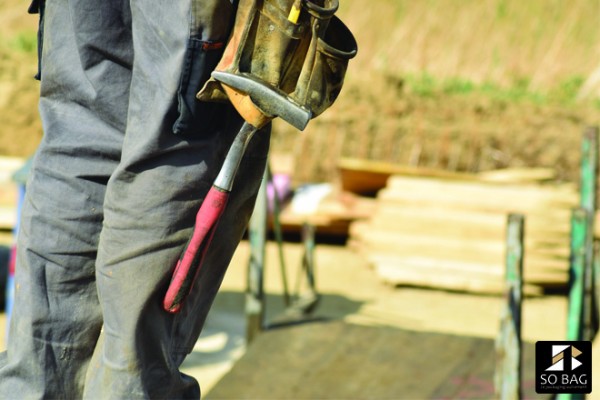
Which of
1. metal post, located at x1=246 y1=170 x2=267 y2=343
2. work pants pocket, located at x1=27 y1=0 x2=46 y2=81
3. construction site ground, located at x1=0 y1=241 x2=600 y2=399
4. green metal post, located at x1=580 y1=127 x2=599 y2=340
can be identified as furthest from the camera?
construction site ground, located at x1=0 y1=241 x2=600 y2=399

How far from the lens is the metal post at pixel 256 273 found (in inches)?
183

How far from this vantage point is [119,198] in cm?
207

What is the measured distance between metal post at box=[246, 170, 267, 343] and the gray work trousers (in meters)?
2.34

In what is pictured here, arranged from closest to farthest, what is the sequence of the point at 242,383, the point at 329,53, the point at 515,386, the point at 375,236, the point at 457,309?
the point at 329,53 → the point at 515,386 → the point at 242,383 → the point at 457,309 → the point at 375,236

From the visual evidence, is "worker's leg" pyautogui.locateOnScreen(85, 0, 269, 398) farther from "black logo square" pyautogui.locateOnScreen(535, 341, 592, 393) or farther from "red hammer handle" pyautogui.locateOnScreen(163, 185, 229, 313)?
"black logo square" pyautogui.locateOnScreen(535, 341, 592, 393)

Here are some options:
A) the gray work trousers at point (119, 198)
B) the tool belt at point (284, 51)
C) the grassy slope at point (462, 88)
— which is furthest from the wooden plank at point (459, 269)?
the tool belt at point (284, 51)

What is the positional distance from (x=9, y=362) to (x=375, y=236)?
19.9 ft

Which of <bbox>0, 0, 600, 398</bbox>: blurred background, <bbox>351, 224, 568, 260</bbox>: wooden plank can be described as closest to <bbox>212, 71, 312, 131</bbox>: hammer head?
<bbox>0, 0, 600, 398</bbox>: blurred background

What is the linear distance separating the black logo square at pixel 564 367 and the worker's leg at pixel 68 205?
6.23 feet

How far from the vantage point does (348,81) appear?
38.2ft

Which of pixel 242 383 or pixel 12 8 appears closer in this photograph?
pixel 242 383

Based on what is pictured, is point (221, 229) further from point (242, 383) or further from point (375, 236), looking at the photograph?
point (375, 236)

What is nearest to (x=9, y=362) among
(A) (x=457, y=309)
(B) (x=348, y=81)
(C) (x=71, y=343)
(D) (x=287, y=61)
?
(C) (x=71, y=343)

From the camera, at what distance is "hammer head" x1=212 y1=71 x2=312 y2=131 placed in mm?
2029
